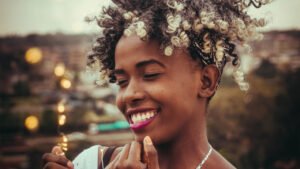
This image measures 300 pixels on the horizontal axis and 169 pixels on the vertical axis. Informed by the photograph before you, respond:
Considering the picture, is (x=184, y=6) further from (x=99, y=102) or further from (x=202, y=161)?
(x=99, y=102)

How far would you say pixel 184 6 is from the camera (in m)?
2.92

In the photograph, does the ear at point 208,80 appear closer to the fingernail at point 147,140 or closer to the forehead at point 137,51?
the forehead at point 137,51

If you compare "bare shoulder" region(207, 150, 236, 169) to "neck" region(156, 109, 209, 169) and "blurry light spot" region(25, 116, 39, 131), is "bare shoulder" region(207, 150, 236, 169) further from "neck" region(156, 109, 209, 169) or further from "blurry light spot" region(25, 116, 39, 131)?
"blurry light spot" region(25, 116, 39, 131)

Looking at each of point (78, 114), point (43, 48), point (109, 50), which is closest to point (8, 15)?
point (43, 48)

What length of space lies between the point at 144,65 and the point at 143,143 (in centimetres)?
36

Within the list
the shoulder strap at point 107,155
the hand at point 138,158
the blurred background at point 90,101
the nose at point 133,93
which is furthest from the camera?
Result: the blurred background at point 90,101

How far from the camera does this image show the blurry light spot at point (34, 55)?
2594 cm

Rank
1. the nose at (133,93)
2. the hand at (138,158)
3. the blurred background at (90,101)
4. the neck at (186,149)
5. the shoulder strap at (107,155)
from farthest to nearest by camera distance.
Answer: the blurred background at (90,101), the shoulder strap at (107,155), the neck at (186,149), the nose at (133,93), the hand at (138,158)

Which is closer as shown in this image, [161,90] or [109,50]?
[161,90]

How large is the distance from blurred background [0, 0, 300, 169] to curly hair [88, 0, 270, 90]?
659 inches

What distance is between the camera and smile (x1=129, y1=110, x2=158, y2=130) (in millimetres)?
2795

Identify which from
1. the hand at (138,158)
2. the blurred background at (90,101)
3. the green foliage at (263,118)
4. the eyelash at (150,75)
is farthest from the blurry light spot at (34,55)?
the hand at (138,158)

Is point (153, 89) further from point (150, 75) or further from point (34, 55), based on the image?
point (34, 55)

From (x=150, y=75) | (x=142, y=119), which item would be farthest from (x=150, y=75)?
(x=142, y=119)
